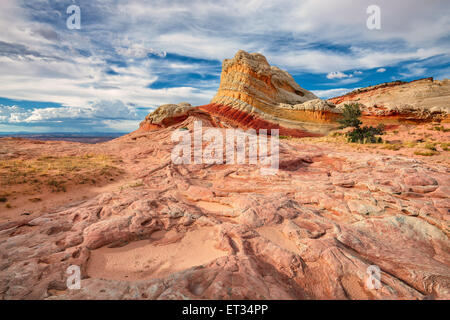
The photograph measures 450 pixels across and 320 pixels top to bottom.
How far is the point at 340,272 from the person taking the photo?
396cm

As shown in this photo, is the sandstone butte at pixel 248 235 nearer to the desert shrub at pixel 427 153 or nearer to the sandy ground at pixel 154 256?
the sandy ground at pixel 154 256

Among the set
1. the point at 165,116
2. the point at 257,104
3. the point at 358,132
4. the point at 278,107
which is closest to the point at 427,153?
the point at 358,132

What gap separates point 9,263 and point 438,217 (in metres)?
11.2

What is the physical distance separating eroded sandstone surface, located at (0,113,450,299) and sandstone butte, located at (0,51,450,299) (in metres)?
0.03

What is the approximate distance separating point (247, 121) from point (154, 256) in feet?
99.2

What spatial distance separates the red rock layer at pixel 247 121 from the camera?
3161 centimetres

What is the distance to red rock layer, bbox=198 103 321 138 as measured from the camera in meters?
31.6

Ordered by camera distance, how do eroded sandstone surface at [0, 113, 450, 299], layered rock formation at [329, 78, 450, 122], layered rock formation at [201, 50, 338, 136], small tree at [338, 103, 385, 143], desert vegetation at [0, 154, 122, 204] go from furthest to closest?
layered rock formation at [201, 50, 338, 136] < layered rock formation at [329, 78, 450, 122] < small tree at [338, 103, 385, 143] < desert vegetation at [0, 154, 122, 204] < eroded sandstone surface at [0, 113, 450, 299]

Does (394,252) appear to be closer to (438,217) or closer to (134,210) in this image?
(438,217)

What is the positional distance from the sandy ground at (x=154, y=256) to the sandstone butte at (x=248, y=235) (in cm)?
3

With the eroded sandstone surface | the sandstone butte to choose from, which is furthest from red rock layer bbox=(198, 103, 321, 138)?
the eroded sandstone surface

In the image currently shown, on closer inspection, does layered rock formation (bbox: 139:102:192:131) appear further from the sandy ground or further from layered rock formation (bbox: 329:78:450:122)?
layered rock formation (bbox: 329:78:450:122)

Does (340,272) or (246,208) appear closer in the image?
(340,272)
